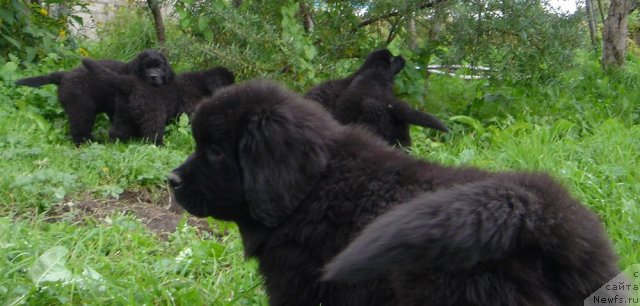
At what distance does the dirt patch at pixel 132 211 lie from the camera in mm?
4742

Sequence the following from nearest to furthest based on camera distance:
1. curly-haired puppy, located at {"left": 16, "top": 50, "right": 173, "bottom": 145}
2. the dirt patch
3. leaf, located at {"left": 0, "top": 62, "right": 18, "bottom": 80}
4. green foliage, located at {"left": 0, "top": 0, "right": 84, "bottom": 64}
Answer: the dirt patch → curly-haired puppy, located at {"left": 16, "top": 50, "right": 173, "bottom": 145} → leaf, located at {"left": 0, "top": 62, "right": 18, "bottom": 80} → green foliage, located at {"left": 0, "top": 0, "right": 84, "bottom": 64}

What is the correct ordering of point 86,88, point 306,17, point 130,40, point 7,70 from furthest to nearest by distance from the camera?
point 130,40 < point 7,70 < point 306,17 < point 86,88

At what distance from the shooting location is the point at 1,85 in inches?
314

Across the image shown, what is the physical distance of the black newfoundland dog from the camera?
209cm

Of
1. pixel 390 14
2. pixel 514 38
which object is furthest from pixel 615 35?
pixel 390 14

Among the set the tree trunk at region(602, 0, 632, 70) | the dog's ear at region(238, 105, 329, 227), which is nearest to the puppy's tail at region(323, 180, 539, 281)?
the dog's ear at region(238, 105, 329, 227)

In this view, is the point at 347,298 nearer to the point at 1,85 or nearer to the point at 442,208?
the point at 442,208

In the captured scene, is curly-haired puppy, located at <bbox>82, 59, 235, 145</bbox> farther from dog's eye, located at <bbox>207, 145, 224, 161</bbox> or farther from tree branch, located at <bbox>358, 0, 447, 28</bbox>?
dog's eye, located at <bbox>207, 145, 224, 161</bbox>

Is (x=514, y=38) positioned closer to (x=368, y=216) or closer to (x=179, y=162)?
(x=179, y=162)

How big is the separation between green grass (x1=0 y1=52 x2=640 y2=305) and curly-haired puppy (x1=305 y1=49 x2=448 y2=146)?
243mm

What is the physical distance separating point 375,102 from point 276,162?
3.83m

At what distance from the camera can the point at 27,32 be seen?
9.16m

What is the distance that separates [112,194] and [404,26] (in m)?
3.75

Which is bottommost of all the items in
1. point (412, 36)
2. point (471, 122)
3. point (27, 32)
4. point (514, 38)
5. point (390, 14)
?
point (471, 122)
